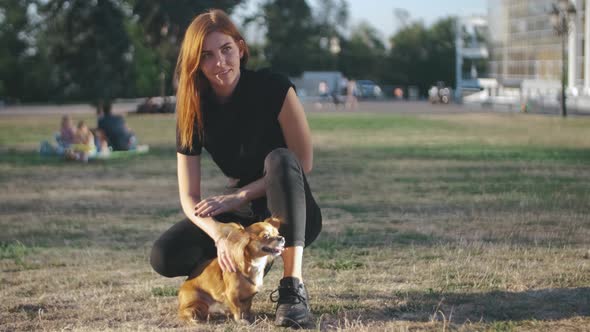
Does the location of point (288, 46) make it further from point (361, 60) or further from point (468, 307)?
point (468, 307)

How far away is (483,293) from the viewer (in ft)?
18.1

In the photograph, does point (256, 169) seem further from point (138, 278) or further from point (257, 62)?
point (257, 62)

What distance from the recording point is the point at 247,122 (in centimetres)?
498

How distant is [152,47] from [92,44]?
23.9ft

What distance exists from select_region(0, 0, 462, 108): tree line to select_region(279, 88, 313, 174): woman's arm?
82.5ft

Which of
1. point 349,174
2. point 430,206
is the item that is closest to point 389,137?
point 349,174

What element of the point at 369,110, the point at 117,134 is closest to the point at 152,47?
the point at 369,110

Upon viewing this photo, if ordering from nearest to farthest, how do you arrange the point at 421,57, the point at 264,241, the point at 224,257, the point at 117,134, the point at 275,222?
the point at 264,241
the point at 224,257
the point at 275,222
the point at 117,134
the point at 421,57

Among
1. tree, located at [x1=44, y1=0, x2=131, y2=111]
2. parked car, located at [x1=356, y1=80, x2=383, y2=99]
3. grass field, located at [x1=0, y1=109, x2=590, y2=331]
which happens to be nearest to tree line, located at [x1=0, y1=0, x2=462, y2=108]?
tree, located at [x1=44, y1=0, x2=131, y2=111]

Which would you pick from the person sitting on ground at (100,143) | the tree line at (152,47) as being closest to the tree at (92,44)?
the tree line at (152,47)

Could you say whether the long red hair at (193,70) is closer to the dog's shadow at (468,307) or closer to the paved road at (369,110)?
the dog's shadow at (468,307)

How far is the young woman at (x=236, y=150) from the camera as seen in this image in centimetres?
473

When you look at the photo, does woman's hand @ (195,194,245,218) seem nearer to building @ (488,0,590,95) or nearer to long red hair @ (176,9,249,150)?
long red hair @ (176,9,249,150)

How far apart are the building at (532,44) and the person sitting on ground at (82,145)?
4770 centimetres
